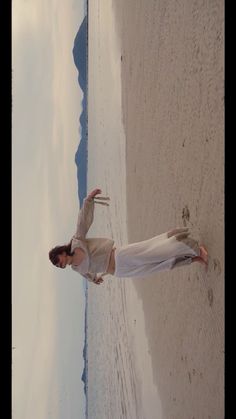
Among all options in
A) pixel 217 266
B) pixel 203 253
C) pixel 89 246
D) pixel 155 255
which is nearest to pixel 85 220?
pixel 89 246

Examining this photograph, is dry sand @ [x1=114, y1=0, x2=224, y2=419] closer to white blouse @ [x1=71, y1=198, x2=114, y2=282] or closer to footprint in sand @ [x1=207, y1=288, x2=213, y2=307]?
footprint in sand @ [x1=207, y1=288, x2=213, y2=307]

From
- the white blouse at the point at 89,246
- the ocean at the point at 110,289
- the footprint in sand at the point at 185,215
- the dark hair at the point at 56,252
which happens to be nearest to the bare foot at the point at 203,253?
the footprint in sand at the point at 185,215

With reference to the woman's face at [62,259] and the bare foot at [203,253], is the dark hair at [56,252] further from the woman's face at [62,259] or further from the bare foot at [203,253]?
the bare foot at [203,253]

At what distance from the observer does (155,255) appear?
8.82ft

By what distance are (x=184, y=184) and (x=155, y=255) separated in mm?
508

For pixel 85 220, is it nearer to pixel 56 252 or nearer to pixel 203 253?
pixel 56 252

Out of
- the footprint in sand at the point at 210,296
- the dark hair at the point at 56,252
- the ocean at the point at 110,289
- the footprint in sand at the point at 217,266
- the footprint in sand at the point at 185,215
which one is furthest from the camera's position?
the ocean at the point at 110,289

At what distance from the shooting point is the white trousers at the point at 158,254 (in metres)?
2.57

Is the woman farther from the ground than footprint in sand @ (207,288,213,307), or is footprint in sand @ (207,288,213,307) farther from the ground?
the woman

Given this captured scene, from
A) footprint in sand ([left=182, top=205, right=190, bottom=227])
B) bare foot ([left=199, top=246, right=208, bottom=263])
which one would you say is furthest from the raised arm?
bare foot ([left=199, top=246, right=208, bottom=263])

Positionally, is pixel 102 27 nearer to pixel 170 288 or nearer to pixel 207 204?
pixel 170 288

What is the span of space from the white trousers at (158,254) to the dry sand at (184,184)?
0.33 ft

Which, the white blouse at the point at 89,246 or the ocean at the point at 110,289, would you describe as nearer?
the white blouse at the point at 89,246

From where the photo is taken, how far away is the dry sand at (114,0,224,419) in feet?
8.04
